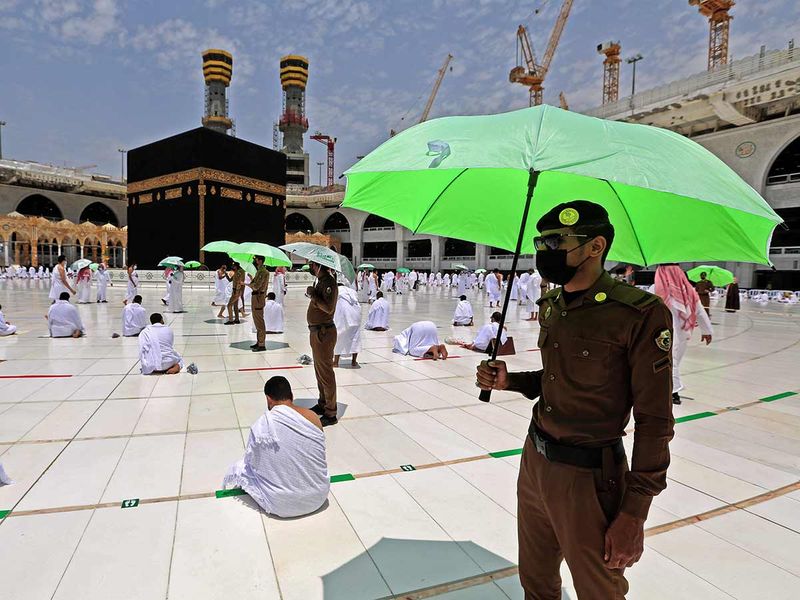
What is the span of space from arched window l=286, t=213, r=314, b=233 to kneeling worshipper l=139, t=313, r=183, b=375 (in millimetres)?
45869

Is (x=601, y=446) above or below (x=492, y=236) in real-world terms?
below

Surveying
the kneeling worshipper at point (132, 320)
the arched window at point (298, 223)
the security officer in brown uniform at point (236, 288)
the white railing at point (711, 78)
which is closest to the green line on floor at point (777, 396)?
the security officer in brown uniform at point (236, 288)

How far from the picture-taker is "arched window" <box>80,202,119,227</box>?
44.1 m

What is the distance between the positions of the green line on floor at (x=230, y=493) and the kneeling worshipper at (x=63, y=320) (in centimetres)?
710

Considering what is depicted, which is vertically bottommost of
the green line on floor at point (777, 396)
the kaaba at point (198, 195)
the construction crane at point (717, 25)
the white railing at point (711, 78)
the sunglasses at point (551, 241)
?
the green line on floor at point (777, 396)

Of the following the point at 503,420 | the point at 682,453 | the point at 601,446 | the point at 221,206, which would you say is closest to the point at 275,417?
the point at 601,446

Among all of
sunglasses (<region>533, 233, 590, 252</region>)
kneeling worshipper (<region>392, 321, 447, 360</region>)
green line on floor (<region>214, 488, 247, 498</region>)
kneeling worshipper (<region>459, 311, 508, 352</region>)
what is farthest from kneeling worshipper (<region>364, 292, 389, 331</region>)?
sunglasses (<region>533, 233, 590, 252</region>)

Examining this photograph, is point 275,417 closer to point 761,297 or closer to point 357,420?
point 357,420

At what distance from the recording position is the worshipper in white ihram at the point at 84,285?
45.5 feet

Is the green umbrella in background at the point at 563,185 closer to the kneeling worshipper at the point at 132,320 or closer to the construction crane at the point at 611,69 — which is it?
the kneeling worshipper at the point at 132,320

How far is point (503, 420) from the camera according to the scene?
4.25 meters

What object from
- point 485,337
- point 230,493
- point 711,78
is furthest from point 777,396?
point 711,78

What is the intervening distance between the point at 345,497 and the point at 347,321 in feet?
10.9

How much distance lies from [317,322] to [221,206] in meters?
26.5
